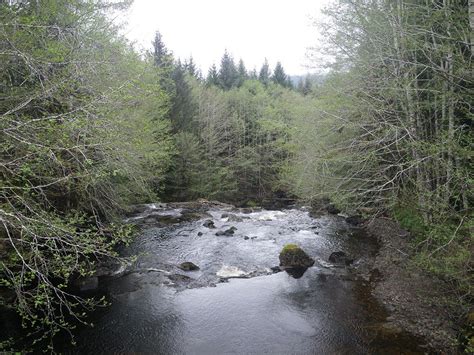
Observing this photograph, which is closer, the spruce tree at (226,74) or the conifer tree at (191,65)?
the conifer tree at (191,65)

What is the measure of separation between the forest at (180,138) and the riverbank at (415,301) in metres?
0.48

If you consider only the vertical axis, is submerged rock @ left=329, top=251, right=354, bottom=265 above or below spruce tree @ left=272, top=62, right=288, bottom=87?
below

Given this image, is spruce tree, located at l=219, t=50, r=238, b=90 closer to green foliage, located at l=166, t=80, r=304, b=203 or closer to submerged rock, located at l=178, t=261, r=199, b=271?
green foliage, located at l=166, t=80, r=304, b=203

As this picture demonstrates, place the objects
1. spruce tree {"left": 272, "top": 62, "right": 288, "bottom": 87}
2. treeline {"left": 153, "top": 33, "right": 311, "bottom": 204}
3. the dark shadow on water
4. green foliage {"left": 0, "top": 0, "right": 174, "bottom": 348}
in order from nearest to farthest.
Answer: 1. green foliage {"left": 0, "top": 0, "right": 174, "bottom": 348}
2. the dark shadow on water
3. treeline {"left": 153, "top": 33, "right": 311, "bottom": 204}
4. spruce tree {"left": 272, "top": 62, "right": 288, "bottom": 87}

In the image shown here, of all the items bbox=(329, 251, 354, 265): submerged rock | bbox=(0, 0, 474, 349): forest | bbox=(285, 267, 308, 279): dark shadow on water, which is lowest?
bbox=(285, 267, 308, 279): dark shadow on water

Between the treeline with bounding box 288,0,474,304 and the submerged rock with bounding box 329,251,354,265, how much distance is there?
2.52m

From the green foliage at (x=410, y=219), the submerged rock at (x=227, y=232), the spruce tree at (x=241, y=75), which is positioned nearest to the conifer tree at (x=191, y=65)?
the spruce tree at (x=241, y=75)

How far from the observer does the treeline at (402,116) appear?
302 inches

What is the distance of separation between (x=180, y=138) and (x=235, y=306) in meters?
19.5

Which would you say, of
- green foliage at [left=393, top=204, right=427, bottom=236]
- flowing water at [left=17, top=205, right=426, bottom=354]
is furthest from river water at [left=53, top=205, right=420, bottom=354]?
green foliage at [left=393, top=204, right=427, bottom=236]

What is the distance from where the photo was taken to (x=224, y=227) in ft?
60.0

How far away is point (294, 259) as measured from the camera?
12.4 metres

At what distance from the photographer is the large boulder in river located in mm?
12336

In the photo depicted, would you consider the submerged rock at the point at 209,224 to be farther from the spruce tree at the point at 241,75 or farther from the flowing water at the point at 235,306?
the spruce tree at the point at 241,75
